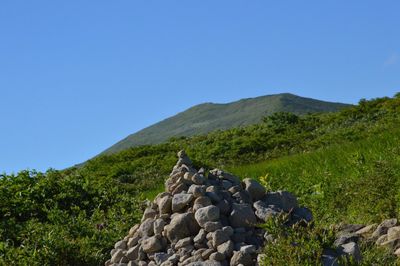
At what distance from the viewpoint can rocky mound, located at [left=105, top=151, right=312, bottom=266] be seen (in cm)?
618

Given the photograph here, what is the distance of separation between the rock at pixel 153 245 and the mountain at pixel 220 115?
429 feet

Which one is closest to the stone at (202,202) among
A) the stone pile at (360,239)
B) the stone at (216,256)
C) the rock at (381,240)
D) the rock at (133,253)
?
the stone at (216,256)

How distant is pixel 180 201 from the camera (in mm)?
6668

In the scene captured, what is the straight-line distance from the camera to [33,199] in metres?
13.5

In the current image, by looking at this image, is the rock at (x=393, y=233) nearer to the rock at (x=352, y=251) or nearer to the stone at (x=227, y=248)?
the rock at (x=352, y=251)

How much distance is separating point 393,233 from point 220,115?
173 m

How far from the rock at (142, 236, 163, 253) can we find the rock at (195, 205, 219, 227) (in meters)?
0.47

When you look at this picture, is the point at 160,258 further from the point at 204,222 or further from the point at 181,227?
the point at 204,222

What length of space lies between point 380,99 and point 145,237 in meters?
31.6

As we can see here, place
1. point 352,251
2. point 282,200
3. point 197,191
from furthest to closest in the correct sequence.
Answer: point 282,200 < point 197,191 < point 352,251

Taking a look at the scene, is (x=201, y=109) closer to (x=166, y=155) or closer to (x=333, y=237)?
(x=166, y=155)

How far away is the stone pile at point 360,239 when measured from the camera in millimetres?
6195

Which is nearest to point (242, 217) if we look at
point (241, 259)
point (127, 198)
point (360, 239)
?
point (241, 259)

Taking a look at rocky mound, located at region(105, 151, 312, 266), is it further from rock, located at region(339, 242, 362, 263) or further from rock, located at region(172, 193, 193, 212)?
rock, located at region(339, 242, 362, 263)
